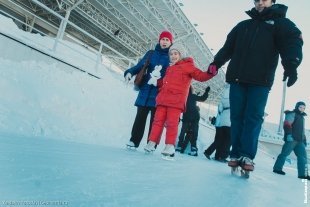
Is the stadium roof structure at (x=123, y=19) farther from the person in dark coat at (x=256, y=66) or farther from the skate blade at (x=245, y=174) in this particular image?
the skate blade at (x=245, y=174)

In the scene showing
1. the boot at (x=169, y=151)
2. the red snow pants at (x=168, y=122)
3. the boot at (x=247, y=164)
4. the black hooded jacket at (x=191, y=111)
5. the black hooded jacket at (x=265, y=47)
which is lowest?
the boot at (x=169, y=151)

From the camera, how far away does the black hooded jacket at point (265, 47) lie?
2018mm

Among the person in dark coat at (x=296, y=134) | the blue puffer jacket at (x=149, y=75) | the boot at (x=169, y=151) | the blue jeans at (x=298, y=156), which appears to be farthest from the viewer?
the person in dark coat at (x=296, y=134)

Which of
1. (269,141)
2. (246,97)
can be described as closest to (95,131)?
(246,97)

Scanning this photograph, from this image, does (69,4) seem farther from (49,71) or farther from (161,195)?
(161,195)

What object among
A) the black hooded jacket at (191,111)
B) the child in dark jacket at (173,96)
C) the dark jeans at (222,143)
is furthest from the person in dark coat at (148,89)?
the black hooded jacket at (191,111)

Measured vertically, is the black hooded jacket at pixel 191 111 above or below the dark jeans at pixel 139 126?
above

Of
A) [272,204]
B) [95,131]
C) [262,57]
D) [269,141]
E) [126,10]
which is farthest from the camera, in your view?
[269,141]

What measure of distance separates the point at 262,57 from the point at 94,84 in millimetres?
3559

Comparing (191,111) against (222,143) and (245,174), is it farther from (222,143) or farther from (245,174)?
(245,174)

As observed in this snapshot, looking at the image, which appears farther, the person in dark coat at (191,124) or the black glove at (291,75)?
the person in dark coat at (191,124)

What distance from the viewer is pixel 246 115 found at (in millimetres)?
2092

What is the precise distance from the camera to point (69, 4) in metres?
13.4

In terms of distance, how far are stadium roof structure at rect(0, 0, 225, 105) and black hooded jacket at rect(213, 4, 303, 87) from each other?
10.3 meters
